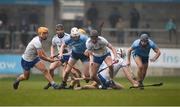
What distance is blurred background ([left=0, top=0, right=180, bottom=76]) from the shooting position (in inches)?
1502

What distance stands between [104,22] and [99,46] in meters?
17.5

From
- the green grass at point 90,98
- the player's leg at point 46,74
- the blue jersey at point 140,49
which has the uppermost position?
the blue jersey at point 140,49

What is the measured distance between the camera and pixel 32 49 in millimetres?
25141

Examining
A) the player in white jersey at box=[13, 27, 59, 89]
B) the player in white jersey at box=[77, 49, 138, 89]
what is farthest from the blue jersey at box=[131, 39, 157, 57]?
the player in white jersey at box=[13, 27, 59, 89]

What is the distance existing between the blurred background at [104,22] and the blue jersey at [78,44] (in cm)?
1203

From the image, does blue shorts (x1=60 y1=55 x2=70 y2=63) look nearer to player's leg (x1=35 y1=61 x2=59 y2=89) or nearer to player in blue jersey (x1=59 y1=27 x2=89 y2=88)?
player in blue jersey (x1=59 y1=27 x2=89 y2=88)

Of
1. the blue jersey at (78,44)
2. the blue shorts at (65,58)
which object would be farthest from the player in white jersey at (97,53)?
the blue shorts at (65,58)

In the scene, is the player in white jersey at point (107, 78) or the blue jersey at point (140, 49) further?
the blue jersey at point (140, 49)

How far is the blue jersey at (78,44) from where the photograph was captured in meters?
25.5

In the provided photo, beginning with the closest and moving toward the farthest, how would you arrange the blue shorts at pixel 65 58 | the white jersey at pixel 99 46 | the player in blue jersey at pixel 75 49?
the white jersey at pixel 99 46 → the player in blue jersey at pixel 75 49 → the blue shorts at pixel 65 58

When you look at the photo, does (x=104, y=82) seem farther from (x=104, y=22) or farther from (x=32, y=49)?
(x=104, y=22)

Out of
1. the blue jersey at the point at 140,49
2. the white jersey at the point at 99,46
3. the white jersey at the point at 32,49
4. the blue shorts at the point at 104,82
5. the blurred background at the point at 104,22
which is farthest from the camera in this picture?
the blurred background at the point at 104,22

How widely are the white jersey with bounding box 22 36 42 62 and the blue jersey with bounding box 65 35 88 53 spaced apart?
3.54 ft

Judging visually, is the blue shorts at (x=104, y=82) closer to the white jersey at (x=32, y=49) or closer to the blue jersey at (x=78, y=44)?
the blue jersey at (x=78, y=44)
